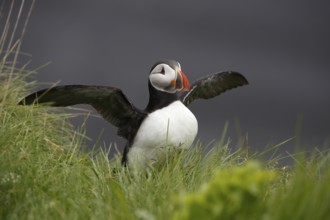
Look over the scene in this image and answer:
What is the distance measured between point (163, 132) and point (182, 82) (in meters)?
0.60

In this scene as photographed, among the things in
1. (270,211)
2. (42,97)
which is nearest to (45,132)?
(42,97)

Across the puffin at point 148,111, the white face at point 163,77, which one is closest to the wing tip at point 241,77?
the puffin at point 148,111

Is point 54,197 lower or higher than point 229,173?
lower

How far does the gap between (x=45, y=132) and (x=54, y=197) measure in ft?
7.94

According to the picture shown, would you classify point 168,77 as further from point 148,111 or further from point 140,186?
point 140,186

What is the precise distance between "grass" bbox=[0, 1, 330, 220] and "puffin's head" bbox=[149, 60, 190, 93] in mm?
747

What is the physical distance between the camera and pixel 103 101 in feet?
20.2

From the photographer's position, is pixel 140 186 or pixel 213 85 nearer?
pixel 140 186

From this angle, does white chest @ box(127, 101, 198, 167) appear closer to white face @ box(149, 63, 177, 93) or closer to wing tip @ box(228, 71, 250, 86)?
white face @ box(149, 63, 177, 93)

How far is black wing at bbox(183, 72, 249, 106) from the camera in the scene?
6742 millimetres

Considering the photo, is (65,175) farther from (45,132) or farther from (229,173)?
(229,173)

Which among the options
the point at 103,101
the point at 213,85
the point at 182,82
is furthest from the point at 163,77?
the point at 213,85

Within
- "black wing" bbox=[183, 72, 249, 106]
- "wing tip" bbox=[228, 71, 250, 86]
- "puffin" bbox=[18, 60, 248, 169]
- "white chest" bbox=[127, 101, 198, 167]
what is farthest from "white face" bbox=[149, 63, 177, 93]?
"wing tip" bbox=[228, 71, 250, 86]

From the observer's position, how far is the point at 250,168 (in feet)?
6.89
